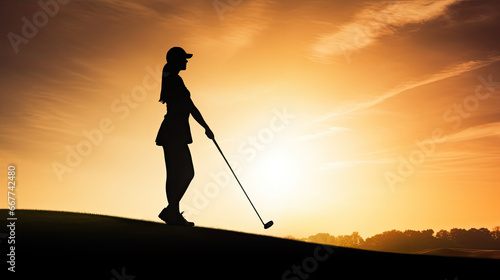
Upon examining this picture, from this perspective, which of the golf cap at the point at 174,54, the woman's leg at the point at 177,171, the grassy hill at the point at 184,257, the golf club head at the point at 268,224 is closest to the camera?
the grassy hill at the point at 184,257

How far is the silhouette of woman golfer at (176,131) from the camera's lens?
12539mm

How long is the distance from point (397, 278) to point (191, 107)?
6.63 meters

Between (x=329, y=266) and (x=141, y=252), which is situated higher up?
(x=141, y=252)

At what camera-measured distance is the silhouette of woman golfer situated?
12539 millimetres

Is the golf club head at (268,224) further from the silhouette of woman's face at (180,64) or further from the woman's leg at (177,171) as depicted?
the silhouette of woman's face at (180,64)

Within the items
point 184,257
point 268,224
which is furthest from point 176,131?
point 184,257

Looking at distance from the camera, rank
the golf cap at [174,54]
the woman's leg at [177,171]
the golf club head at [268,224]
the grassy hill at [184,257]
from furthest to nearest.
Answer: the golf club head at [268,224] < the golf cap at [174,54] < the woman's leg at [177,171] < the grassy hill at [184,257]

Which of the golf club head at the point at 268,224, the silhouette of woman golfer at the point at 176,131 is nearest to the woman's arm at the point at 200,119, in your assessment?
the silhouette of woman golfer at the point at 176,131

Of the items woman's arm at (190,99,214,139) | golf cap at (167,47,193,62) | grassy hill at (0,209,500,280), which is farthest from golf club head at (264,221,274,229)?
golf cap at (167,47,193,62)

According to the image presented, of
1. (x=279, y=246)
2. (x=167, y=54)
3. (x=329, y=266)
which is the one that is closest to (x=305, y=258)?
(x=329, y=266)

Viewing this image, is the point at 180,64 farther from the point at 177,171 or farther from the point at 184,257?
the point at 184,257

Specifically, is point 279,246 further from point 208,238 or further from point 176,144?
point 176,144

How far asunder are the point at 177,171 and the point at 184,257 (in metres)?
3.12

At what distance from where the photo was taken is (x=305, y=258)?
10.9 meters
